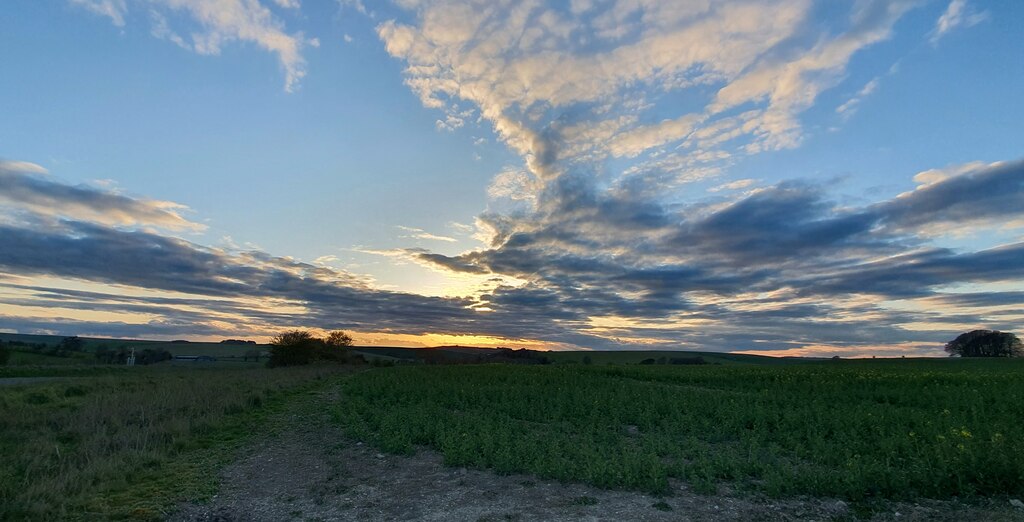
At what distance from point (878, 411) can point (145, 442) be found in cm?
2169

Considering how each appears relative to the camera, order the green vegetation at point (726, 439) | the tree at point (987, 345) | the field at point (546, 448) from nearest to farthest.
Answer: the field at point (546, 448), the green vegetation at point (726, 439), the tree at point (987, 345)

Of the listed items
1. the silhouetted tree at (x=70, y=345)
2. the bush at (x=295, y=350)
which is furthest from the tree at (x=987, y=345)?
the silhouetted tree at (x=70, y=345)

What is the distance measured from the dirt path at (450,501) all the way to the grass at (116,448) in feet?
3.76

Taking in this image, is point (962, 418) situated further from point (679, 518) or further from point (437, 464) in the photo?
point (437, 464)

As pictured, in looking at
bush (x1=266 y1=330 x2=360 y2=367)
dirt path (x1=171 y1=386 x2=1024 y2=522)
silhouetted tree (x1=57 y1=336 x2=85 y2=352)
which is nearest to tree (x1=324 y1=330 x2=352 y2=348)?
bush (x1=266 y1=330 x2=360 y2=367)

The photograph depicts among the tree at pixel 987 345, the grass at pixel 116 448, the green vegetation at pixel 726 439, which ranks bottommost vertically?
the grass at pixel 116 448

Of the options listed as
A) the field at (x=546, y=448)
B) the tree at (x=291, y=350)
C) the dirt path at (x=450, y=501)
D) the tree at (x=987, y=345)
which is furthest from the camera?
the tree at (x=987, y=345)

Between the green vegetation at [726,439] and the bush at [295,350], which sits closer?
the green vegetation at [726,439]

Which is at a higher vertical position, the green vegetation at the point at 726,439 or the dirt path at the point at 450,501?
the green vegetation at the point at 726,439

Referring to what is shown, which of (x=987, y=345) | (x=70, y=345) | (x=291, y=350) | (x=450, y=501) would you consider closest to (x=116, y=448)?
(x=450, y=501)

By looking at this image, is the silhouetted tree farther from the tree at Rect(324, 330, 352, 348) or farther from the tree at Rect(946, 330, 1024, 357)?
the tree at Rect(946, 330, 1024, 357)

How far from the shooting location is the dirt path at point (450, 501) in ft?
26.8

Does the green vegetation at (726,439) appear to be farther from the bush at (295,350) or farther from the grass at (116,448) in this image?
the bush at (295,350)

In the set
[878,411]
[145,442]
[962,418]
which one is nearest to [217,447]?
[145,442]
